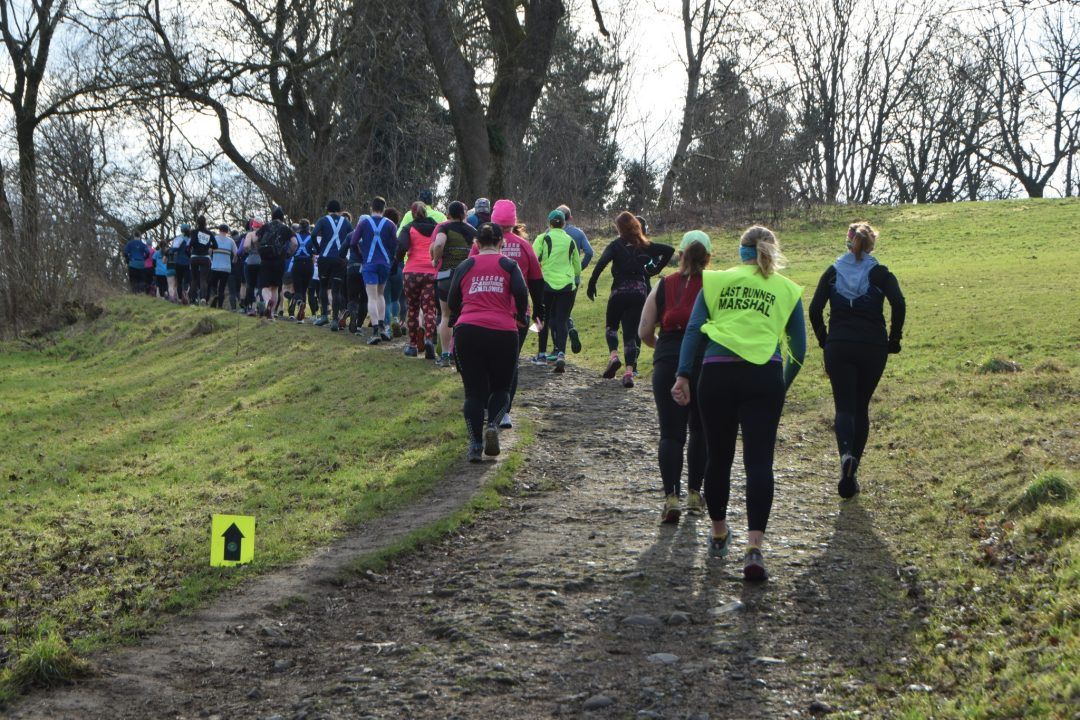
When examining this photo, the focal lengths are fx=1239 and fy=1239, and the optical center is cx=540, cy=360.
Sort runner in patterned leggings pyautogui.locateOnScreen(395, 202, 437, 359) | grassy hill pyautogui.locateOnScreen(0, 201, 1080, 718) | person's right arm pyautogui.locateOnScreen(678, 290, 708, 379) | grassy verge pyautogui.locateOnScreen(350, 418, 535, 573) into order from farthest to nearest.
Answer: runner in patterned leggings pyautogui.locateOnScreen(395, 202, 437, 359)
grassy verge pyautogui.locateOnScreen(350, 418, 535, 573)
person's right arm pyautogui.locateOnScreen(678, 290, 708, 379)
grassy hill pyautogui.locateOnScreen(0, 201, 1080, 718)

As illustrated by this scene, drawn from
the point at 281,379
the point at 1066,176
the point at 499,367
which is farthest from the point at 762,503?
the point at 1066,176

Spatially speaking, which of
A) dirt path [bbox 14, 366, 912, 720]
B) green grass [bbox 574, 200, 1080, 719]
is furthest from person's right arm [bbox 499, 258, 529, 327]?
green grass [bbox 574, 200, 1080, 719]

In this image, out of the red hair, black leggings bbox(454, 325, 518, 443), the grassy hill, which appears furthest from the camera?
the red hair

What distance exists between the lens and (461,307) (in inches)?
397

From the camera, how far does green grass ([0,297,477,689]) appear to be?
7.42 meters

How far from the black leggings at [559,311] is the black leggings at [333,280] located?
485 cm

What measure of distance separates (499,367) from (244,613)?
3.76 metres

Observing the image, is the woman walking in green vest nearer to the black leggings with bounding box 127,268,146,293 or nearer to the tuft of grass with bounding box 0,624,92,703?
the tuft of grass with bounding box 0,624,92,703

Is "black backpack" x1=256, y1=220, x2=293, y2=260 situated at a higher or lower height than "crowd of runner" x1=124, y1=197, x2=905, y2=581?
higher

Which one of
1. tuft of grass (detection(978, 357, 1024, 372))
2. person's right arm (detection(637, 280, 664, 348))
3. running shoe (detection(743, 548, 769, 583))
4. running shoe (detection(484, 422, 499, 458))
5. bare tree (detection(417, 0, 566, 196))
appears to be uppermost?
bare tree (detection(417, 0, 566, 196))

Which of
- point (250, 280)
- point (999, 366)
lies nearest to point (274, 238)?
point (250, 280)

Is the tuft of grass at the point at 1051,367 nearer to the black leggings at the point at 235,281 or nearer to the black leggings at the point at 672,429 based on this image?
the black leggings at the point at 672,429

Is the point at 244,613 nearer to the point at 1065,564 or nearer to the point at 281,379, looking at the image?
the point at 1065,564

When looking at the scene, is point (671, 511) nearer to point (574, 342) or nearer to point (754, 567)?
point (754, 567)
